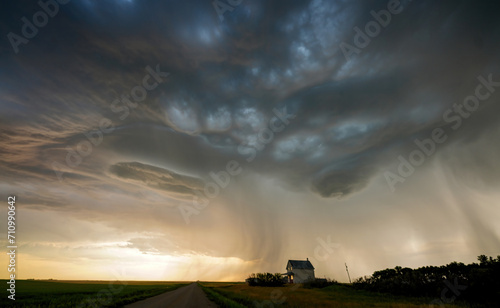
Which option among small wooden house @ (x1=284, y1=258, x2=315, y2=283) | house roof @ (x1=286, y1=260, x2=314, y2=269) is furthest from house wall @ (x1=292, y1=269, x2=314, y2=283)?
house roof @ (x1=286, y1=260, x2=314, y2=269)

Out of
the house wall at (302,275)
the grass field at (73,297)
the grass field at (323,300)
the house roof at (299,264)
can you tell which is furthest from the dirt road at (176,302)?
the house roof at (299,264)

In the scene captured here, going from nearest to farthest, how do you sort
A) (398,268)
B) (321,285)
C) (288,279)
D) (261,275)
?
(398,268) → (321,285) → (261,275) → (288,279)

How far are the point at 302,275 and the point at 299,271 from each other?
1676mm

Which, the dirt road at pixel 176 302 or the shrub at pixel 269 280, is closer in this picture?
the dirt road at pixel 176 302

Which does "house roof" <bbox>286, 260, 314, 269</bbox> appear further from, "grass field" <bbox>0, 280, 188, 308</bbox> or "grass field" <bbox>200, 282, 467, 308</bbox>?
"grass field" <bbox>200, 282, 467, 308</bbox>

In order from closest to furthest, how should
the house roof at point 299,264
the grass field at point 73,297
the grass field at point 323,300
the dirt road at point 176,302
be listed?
1. the dirt road at point 176,302
2. the grass field at point 323,300
3. the grass field at point 73,297
4. the house roof at point 299,264

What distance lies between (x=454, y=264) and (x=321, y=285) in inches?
1159

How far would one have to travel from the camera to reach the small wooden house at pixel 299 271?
82.4 metres

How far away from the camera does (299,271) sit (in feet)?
276

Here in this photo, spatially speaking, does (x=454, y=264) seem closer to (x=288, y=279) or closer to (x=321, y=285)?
(x=321, y=285)

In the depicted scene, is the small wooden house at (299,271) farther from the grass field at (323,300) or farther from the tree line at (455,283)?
the grass field at (323,300)

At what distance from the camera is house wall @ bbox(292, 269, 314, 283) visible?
81.9 metres

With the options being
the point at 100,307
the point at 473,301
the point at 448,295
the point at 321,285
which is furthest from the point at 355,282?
the point at 100,307

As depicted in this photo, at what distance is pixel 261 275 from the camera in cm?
6862
